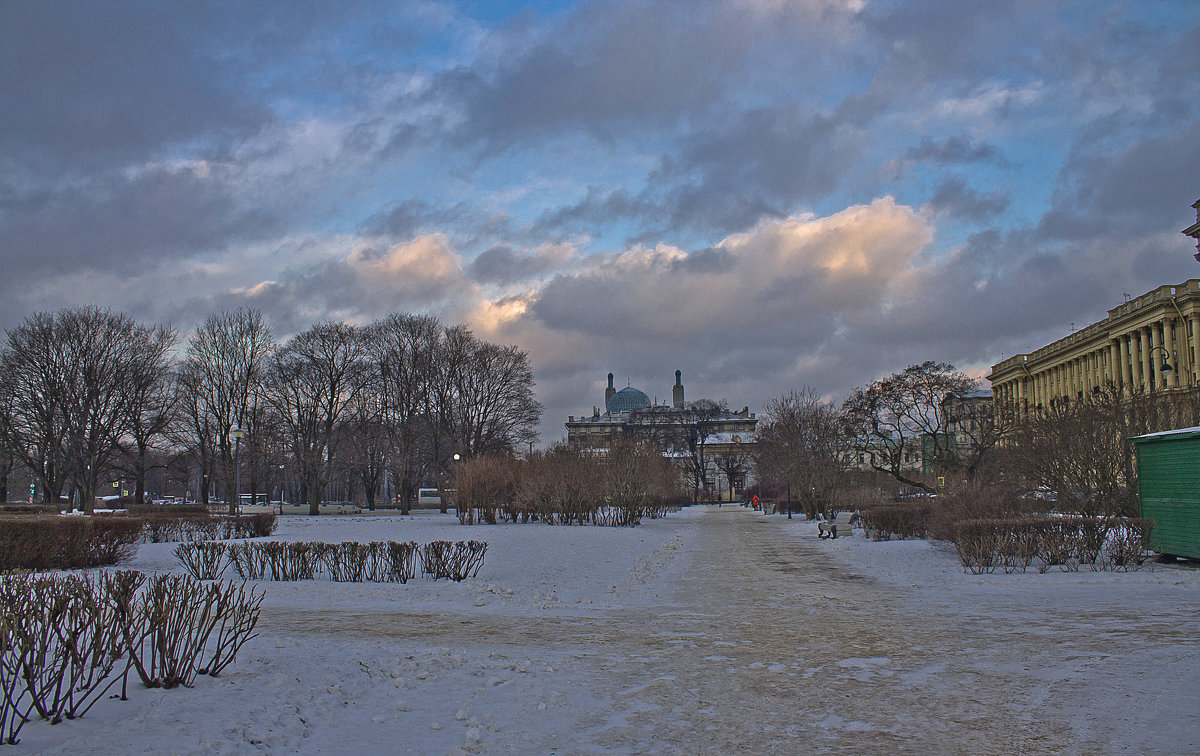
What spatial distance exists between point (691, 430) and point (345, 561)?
71489 mm

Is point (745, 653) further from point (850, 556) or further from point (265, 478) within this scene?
point (265, 478)

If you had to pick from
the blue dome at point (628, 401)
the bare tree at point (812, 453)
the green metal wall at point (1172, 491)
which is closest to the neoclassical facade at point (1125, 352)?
the bare tree at point (812, 453)

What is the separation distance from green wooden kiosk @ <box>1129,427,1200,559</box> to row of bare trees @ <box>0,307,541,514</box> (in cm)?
3751

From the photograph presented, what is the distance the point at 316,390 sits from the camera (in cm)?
5006

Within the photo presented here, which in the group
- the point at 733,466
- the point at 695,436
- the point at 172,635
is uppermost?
the point at 695,436

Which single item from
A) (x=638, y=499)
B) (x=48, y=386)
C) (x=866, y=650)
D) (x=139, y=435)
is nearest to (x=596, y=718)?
(x=866, y=650)

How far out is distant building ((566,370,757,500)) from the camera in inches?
3393

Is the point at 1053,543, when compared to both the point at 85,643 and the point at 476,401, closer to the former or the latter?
the point at 85,643

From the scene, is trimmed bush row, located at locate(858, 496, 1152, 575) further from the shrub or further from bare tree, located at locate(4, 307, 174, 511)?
bare tree, located at locate(4, 307, 174, 511)

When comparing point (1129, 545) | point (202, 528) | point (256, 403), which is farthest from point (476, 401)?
point (1129, 545)

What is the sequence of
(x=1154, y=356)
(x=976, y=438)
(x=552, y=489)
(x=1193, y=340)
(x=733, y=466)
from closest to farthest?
(x=552, y=489) → (x=976, y=438) → (x=1193, y=340) → (x=1154, y=356) → (x=733, y=466)

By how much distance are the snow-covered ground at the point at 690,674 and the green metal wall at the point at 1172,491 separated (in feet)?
4.88

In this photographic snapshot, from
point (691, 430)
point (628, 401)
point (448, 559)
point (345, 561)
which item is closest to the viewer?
point (345, 561)

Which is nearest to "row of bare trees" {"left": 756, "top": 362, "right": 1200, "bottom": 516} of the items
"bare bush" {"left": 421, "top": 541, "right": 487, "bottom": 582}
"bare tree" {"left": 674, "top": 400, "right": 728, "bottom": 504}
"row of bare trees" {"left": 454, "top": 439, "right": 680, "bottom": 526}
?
"row of bare trees" {"left": 454, "top": 439, "right": 680, "bottom": 526}
